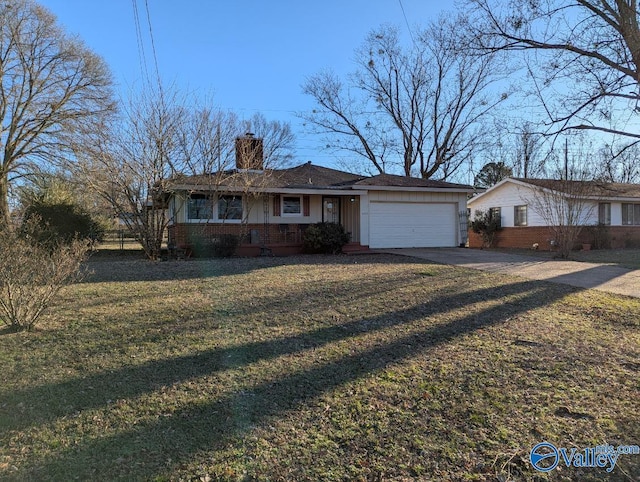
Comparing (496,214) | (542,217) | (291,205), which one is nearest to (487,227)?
(496,214)

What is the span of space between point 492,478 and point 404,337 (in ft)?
8.84

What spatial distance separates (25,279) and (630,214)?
27.4m

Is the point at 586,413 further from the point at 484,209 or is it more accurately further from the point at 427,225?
the point at 484,209

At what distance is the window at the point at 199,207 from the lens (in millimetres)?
15453

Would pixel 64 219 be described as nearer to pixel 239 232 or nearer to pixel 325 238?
pixel 239 232

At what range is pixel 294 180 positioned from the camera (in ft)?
58.7

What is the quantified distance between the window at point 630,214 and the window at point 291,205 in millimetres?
18314

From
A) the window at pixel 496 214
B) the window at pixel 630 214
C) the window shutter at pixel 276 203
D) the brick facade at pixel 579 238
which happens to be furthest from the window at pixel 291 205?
the window at pixel 630 214

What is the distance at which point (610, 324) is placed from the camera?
6039mm

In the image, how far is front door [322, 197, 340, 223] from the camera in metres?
17.7

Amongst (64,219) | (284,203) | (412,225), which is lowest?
(412,225)

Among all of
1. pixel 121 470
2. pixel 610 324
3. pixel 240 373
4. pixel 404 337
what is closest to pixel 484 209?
pixel 610 324

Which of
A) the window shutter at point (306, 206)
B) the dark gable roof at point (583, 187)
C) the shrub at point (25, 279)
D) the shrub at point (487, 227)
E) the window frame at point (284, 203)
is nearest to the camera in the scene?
the shrub at point (25, 279)

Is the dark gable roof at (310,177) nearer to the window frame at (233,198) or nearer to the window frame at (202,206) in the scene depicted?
the window frame at (233,198)
